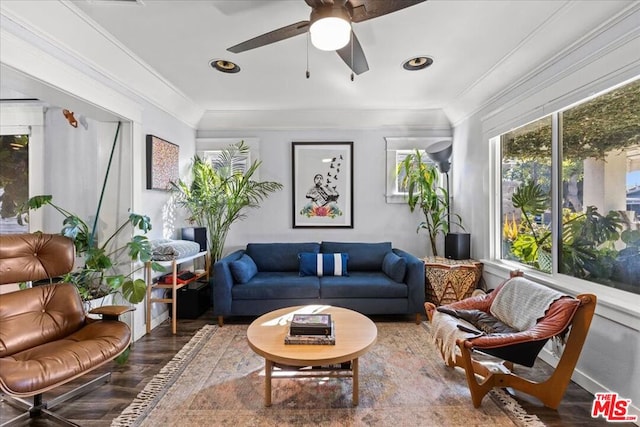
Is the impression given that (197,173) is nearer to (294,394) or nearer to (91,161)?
(91,161)

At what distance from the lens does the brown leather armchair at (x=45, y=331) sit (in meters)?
1.65

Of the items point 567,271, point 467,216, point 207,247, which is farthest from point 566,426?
point 207,247

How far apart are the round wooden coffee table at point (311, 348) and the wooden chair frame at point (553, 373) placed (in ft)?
2.12

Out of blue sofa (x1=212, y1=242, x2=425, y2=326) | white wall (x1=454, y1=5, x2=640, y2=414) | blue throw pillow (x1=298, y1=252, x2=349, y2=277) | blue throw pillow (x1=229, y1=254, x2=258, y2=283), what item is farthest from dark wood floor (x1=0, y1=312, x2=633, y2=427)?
blue throw pillow (x1=298, y1=252, x2=349, y2=277)

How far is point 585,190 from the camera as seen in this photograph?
2.39m

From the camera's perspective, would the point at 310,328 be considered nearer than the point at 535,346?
No

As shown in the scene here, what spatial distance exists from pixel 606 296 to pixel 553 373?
2.19 ft

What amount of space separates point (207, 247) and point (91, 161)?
159cm

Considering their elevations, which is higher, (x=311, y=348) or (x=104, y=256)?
(x=104, y=256)

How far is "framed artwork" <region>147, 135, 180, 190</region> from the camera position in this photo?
10.8 feet

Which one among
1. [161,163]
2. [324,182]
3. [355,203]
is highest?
[161,163]

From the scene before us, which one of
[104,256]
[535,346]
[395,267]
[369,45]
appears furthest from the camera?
[395,267]

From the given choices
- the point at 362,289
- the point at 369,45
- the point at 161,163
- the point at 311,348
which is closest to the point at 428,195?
the point at 362,289

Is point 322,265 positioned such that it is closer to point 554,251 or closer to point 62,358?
point 554,251
